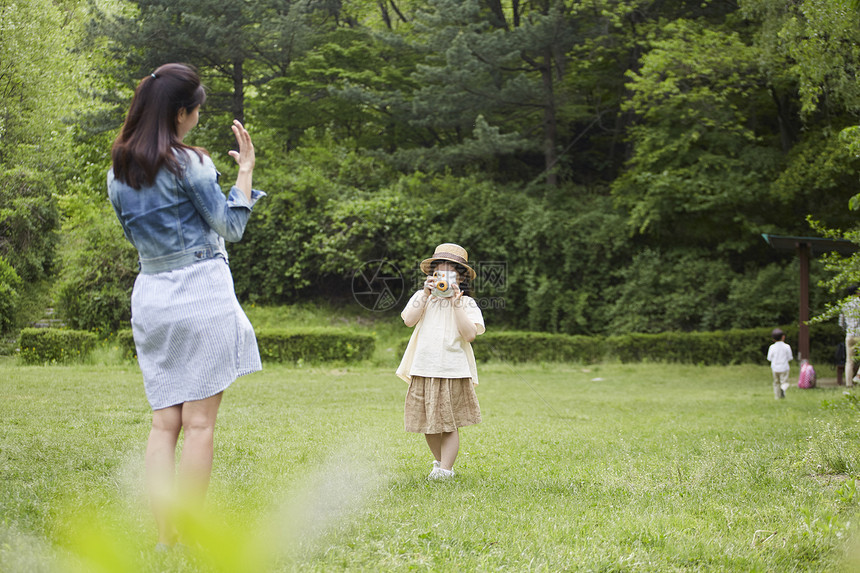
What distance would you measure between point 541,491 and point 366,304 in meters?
19.7

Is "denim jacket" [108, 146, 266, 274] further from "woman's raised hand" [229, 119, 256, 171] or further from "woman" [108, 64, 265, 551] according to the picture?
"woman's raised hand" [229, 119, 256, 171]

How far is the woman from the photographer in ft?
9.69

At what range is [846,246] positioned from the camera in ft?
46.7

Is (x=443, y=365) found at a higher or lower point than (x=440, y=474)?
higher

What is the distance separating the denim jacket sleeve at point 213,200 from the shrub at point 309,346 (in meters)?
13.9

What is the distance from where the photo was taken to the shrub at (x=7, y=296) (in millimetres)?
18062

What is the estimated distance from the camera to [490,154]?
22.9 metres

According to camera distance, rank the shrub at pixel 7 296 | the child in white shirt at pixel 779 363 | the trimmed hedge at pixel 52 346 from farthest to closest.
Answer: the shrub at pixel 7 296 → the trimmed hedge at pixel 52 346 → the child in white shirt at pixel 779 363

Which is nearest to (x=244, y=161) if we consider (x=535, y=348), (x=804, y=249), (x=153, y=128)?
(x=153, y=128)

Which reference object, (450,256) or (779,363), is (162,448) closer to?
(450,256)

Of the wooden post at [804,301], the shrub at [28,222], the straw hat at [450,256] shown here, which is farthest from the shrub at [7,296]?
the wooden post at [804,301]

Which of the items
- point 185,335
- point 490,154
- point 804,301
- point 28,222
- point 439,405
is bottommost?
point 439,405

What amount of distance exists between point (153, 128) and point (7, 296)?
18.0 meters

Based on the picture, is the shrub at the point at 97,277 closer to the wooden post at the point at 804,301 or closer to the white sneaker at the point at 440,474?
the wooden post at the point at 804,301
